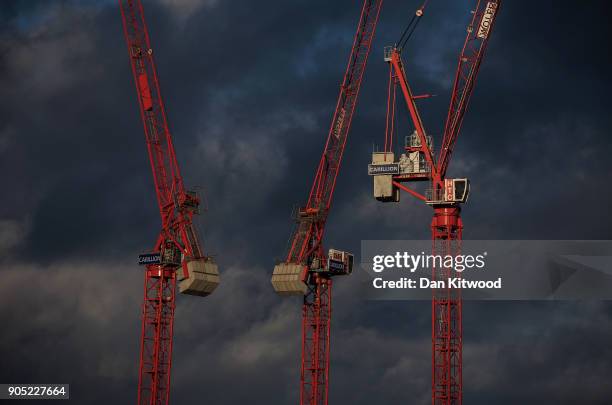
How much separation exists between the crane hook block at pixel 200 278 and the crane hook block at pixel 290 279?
9.16 meters

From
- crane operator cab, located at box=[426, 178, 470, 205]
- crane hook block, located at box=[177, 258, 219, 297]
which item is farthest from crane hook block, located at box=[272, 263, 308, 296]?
crane operator cab, located at box=[426, 178, 470, 205]

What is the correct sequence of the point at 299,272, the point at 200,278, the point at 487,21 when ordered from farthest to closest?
the point at 299,272 < the point at 200,278 < the point at 487,21

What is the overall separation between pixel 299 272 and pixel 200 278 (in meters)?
15.0

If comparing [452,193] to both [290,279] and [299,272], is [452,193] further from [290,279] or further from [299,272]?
[290,279]

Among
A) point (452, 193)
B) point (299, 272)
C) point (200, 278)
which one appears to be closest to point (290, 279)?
point (299, 272)

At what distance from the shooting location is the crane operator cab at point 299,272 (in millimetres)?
189000

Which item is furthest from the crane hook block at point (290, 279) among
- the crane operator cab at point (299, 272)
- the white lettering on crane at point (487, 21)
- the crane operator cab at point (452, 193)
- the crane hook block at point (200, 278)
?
the white lettering on crane at point (487, 21)

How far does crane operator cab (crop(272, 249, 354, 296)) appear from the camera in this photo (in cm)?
18900

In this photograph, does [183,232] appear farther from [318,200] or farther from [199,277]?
[318,200]

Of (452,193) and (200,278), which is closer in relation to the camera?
(452,193)

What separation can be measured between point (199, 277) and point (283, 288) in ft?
43.0

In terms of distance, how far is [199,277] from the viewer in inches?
7333

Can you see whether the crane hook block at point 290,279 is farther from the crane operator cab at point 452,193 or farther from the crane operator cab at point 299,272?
the crane operator cab at point 452,193

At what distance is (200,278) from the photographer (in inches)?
7338
